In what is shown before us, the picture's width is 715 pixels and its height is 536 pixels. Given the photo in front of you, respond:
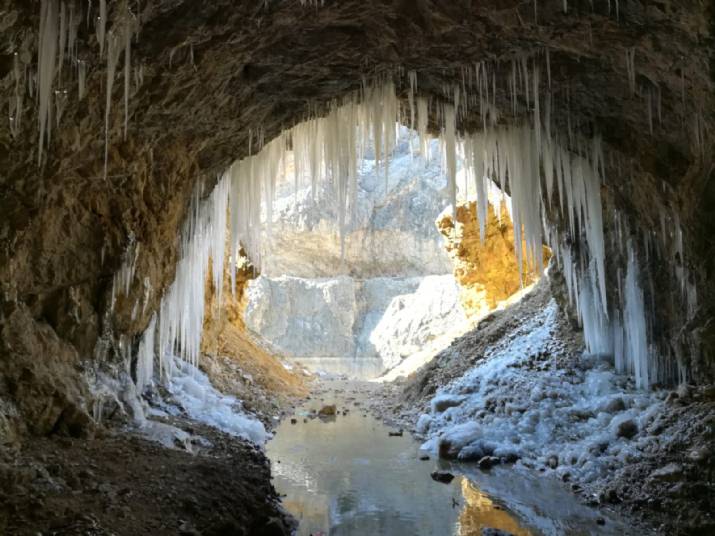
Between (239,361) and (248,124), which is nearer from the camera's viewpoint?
(248,124)

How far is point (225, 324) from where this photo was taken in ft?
57.5

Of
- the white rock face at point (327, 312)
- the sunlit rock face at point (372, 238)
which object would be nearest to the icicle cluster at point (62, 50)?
the white rock face at point (327, 312)

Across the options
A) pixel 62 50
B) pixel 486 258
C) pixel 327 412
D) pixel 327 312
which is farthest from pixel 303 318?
pixel 62 50

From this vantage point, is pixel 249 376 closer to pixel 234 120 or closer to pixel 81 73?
pixel 234 120

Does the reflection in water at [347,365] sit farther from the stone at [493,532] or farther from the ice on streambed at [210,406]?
the stone at [493,532]

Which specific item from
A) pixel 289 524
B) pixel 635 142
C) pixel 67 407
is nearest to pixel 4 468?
pixel 67 407

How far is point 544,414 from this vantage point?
897cm

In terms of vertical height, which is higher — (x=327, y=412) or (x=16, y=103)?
(x=16, y=103)

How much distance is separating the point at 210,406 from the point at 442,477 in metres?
4.49

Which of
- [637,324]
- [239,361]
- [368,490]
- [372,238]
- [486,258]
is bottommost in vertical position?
[368,490]

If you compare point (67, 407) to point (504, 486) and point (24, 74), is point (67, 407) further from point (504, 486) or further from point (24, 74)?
point (504, 486)

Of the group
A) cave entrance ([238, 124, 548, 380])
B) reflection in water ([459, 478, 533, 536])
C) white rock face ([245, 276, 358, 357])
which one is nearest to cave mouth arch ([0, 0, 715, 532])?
reflection in water ([459, 478, 533, 536])

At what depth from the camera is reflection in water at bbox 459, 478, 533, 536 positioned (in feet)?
17.8

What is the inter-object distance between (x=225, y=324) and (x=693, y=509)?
557 inches
